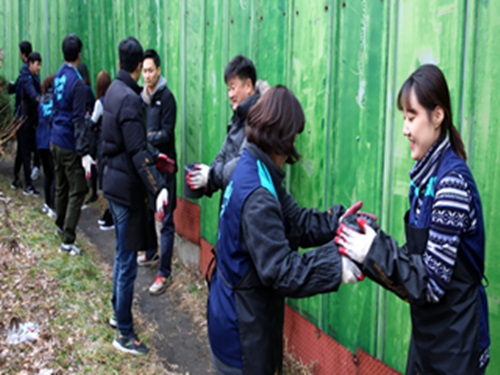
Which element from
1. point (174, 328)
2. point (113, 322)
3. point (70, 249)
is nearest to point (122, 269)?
point (113, 322)

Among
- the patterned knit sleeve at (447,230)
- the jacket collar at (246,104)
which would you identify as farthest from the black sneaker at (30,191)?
the patterned knit sleeve at (447,230)

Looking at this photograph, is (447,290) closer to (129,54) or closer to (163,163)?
(163,163)

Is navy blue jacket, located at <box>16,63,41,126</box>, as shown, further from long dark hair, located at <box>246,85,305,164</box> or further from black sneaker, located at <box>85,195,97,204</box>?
long dark hair, located at <box>246,85,305,164</box>

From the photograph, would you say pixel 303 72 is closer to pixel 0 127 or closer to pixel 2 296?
pixel 2 296

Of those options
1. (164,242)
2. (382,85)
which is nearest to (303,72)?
(382,85)

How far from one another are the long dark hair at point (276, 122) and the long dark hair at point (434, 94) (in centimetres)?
58

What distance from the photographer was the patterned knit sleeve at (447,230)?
208 centimetres

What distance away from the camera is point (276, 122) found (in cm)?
264

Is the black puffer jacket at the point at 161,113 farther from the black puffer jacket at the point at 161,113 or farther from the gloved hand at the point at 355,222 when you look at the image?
the gloved hand at the point at 355,222

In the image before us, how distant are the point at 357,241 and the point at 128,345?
124 inches

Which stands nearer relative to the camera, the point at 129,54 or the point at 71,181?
the point at 129,54

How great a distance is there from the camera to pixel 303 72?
13.9 ft

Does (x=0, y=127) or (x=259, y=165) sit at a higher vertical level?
(x=259, y=165)

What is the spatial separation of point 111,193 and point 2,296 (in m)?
1.76
